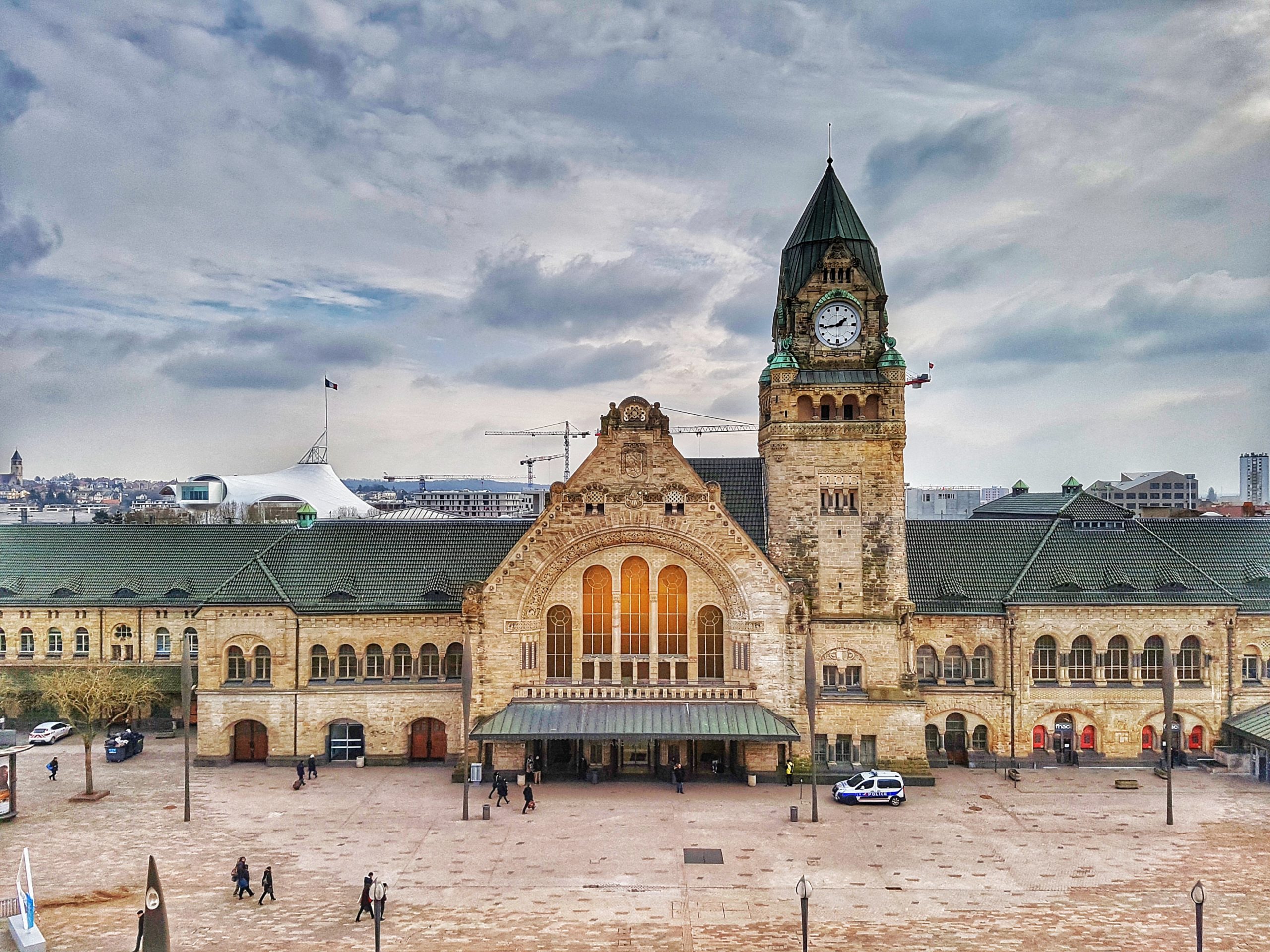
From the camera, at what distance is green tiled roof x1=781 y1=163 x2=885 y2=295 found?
166 ft

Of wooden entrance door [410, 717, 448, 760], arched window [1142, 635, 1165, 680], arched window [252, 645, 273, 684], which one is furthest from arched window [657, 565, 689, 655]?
arched window [1142, 635, 1165, 680]

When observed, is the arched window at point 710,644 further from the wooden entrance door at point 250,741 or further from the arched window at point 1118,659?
the wooden entrance door at point 250,741

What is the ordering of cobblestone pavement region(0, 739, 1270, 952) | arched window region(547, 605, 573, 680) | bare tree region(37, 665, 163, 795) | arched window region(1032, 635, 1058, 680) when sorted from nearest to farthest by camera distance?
cobblestone pavement region(0, 739, 1270, 952) → bare tree region(37, 665, 163, 795) → arched window region(547, 605, 573, 680) → arched window region(1032, 635, 1058, 680)

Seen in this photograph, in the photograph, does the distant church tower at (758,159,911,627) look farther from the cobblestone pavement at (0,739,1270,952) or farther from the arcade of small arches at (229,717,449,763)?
the arcade of small arches at (229,717,449,763)

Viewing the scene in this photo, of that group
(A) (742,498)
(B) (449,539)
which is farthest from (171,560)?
(A) (742,498)

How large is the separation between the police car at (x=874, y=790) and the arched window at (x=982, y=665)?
1045cm

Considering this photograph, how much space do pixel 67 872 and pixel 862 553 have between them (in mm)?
40248

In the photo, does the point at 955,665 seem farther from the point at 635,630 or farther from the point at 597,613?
the point at 597,613

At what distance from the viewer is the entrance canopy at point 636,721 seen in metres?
44.3

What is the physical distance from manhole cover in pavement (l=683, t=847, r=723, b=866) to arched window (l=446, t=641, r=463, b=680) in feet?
65.0

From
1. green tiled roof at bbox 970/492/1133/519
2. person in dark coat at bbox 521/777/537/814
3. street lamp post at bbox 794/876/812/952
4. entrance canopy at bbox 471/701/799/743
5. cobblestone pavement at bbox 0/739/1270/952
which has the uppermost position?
green tiled roof at bbox 970/492/1133/519

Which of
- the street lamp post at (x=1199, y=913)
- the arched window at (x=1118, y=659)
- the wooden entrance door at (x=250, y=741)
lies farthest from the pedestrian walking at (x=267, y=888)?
the arched window at (x=1118, y=659)

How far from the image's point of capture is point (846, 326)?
165ft

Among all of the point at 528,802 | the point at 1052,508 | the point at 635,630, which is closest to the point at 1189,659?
the point at 1052,508
